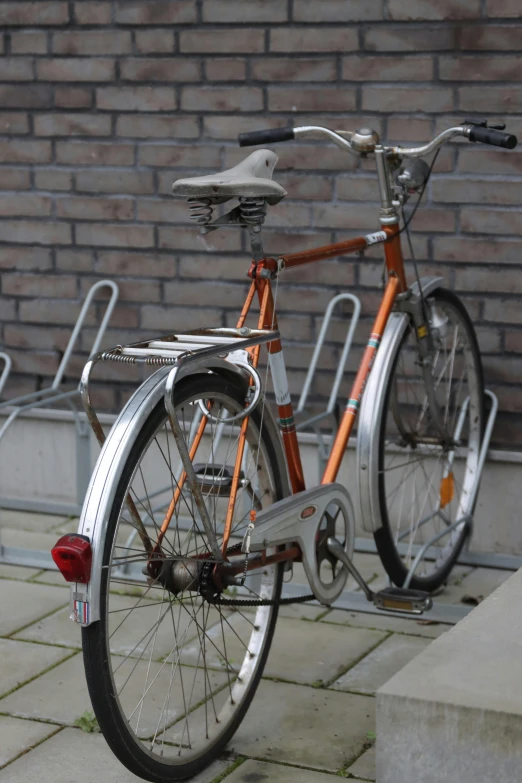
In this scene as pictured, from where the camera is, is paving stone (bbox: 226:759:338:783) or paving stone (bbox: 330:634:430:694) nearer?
paving stone (bbox: 226:759:338:783)

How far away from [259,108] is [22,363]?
147 cm

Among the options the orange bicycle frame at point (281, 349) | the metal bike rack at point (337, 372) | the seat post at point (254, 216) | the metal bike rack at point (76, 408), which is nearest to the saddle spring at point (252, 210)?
the seat post at point (254, 216)

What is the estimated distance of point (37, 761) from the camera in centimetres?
295

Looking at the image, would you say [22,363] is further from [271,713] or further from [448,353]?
[271,713]

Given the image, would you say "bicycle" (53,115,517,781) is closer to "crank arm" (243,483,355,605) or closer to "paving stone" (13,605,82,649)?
"crank arm" (243,483,355,605)

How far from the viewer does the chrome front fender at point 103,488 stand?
246 cm

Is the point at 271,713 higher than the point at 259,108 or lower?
lower

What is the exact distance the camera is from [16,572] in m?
4.32

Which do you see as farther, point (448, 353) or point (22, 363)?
point (22, 363)

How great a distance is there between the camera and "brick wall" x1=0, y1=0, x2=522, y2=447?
4.18 meters

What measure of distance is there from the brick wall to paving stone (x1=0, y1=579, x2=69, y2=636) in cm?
98

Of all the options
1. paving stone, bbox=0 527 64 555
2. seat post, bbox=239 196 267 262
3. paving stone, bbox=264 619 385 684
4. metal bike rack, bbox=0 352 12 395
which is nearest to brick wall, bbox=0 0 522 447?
metal bike rack, bbox=0 352 12 395

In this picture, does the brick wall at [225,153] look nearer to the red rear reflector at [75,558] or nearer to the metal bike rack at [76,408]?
the metal bike rack at [76,408]

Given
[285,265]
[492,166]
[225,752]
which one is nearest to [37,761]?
[225,752]
